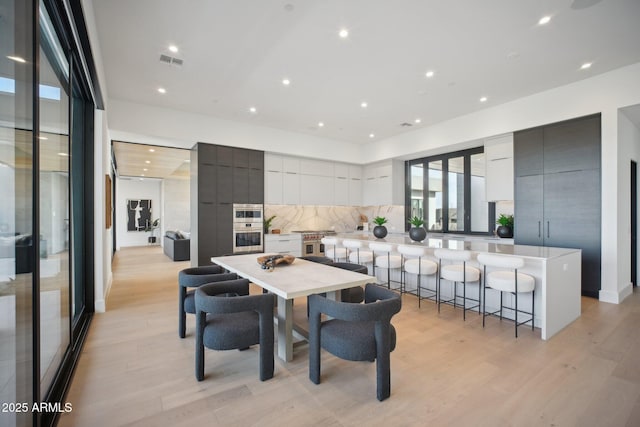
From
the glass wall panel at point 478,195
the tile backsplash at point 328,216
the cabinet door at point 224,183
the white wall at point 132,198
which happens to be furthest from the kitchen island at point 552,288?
the white wall at point 132,198

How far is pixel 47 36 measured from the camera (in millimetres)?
2035

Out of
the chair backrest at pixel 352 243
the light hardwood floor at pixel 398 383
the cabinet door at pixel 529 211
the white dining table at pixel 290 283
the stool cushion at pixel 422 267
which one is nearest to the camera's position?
the light hardwood floor at pixel 398 383

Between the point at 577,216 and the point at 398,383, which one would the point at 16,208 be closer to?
the point at 398,383

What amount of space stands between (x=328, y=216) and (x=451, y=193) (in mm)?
3274

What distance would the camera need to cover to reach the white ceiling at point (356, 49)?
297cm

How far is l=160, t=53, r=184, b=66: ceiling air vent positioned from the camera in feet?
12.7

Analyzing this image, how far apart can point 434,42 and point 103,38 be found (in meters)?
3.87

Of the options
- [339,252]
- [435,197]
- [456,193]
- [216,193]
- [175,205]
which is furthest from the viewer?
[175,205]

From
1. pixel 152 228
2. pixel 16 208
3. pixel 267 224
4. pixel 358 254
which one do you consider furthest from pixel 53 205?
pixel 152 228

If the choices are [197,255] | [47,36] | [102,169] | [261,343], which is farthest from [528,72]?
[197,255]

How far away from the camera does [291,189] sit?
7.41 m

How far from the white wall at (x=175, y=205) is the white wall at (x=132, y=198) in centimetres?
79

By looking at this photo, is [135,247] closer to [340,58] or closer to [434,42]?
[340,58]

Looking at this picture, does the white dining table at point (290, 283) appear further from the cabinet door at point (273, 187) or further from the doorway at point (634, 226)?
the doorway at point (634, 226)
